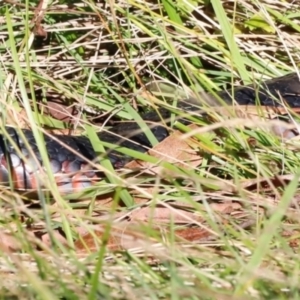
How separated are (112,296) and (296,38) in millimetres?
1740

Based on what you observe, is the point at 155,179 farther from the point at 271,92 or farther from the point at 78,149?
the point at 271,92

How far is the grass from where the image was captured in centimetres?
136

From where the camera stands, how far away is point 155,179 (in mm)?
1932

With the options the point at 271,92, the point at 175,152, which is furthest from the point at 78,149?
the point at 271,92

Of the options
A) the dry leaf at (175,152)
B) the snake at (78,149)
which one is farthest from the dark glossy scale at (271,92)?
the dry leaf at (175,152)

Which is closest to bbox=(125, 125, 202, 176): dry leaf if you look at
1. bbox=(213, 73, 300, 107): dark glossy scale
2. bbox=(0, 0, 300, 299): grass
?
bbox=(0, 0, 300, 299): grass

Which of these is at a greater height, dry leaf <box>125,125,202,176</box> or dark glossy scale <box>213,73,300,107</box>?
dark glossy scale <box>213,73,300,107</box>

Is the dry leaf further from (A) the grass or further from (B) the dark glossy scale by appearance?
(B) the dark glossy scale

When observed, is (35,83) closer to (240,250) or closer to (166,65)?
(166,65)

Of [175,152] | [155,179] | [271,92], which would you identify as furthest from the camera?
[271,92]

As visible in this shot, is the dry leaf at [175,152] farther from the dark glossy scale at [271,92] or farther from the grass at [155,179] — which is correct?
the dark glossy scale at [271,92]

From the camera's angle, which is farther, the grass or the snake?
the snake

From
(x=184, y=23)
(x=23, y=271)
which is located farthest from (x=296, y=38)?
Answer: (x=23, y=271)

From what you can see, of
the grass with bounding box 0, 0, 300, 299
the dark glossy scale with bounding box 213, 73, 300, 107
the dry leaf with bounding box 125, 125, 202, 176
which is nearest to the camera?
the grass with bounding box 0, 0, 300, 299
